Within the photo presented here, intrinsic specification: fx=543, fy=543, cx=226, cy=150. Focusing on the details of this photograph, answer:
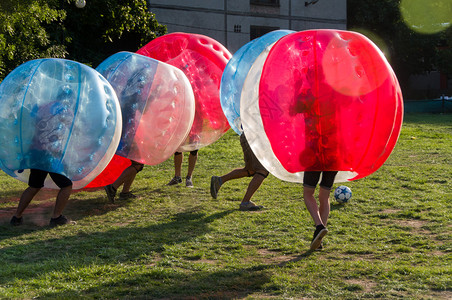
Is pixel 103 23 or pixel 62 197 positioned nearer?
pixel 62 197

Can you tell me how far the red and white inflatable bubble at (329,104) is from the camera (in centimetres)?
499

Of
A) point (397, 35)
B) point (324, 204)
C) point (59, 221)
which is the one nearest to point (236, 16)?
point (397, 35)

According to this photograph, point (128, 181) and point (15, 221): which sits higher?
point (15, 221)

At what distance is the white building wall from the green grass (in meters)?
17.4

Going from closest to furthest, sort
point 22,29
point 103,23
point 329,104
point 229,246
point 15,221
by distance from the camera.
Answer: point 329,104 < point 229,246 < point 15,221 < point 22,29 < point 103,23

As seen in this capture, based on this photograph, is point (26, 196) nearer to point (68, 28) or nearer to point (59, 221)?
point (59, 221)

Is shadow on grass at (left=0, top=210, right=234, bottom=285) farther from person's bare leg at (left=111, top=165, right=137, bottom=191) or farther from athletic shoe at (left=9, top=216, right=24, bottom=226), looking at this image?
person's bare leg at (left=111, top=165, right=137, bottom=191)

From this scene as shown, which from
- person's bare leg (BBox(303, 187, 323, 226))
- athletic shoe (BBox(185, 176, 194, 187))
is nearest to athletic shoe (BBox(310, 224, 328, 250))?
person's bare leg (BBox(303, 187, 323, 226))

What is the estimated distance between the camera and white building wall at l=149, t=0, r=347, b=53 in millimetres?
25562

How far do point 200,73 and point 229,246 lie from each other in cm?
355

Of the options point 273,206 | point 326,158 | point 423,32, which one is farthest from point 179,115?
point 423,32

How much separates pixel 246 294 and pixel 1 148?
3.40m

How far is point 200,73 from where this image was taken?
855 cm

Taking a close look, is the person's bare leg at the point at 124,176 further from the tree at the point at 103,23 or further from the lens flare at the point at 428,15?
the lens flare at the point at 428,15
